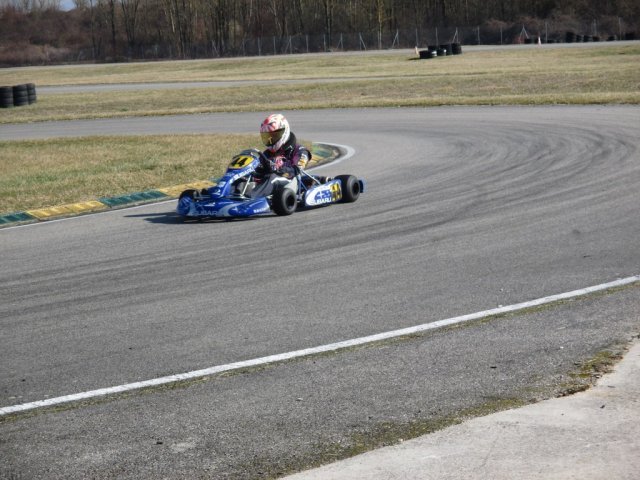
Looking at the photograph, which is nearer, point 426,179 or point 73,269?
point 73,269

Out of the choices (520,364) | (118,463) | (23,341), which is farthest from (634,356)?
(23,341)

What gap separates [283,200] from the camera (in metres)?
11.5

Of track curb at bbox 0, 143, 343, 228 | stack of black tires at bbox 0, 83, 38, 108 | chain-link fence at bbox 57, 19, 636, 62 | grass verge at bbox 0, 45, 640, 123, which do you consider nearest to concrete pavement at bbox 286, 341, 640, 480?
track curb at bbox 0, 143, 343, 228

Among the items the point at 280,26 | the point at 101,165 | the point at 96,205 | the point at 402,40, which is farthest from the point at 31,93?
the point at 280,26

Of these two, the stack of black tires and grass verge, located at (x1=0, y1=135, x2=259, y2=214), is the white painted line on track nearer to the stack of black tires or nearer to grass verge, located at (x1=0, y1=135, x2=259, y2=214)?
grass verge, located at (x1=0, y1=135, x2=259, y2=214)

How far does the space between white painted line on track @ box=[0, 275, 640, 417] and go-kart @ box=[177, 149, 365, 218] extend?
15.9ft

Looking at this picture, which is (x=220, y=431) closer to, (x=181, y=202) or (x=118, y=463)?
(x=118, y=463)

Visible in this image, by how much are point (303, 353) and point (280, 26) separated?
10056cm

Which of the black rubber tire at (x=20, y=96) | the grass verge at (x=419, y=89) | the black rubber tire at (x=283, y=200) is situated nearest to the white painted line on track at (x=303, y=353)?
the black rubber tire at (x=283, y=200)

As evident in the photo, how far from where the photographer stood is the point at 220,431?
4949mm

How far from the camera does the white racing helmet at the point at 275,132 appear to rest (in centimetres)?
1205

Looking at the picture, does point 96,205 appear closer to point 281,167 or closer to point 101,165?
point 281,167

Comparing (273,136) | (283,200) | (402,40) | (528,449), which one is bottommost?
(528,449)

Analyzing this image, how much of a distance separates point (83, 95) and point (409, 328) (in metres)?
37.8
